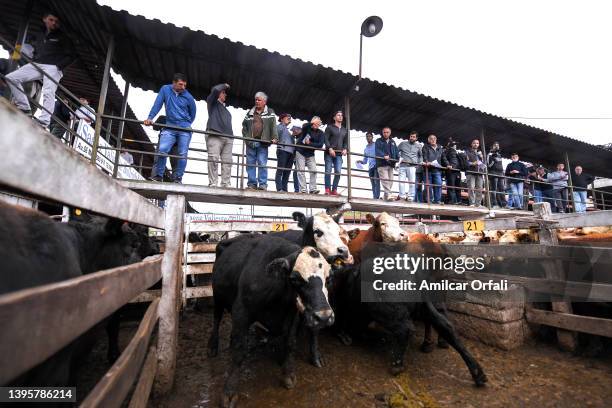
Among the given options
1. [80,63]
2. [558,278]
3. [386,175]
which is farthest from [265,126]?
[558,278]

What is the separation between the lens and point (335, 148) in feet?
29.5

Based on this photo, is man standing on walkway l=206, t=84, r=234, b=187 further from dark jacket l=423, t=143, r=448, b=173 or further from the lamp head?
dark jacket l=423, t=143, r=448, b=173

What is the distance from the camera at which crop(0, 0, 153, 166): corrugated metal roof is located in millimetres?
6247

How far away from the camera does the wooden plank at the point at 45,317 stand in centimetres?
69

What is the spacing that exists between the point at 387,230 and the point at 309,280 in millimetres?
2372

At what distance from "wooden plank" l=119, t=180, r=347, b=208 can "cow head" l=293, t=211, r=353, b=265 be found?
278 centimetres

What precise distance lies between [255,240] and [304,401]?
7.45ft

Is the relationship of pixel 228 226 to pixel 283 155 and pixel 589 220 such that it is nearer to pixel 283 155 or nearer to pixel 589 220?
pixel 283 155

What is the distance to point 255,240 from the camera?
15.1 ft

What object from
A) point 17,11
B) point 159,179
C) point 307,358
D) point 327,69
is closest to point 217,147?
point 159,179

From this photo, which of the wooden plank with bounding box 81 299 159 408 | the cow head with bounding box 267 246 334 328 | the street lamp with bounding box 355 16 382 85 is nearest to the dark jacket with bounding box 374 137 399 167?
the street lamp with bounding box 355 16 382 85

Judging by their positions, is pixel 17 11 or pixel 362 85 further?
pixel 362 85

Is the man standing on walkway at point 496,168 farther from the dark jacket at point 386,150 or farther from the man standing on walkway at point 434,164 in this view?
the dark jacket at point 386,150

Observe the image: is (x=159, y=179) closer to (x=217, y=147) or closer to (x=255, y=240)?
(x=217, y=147)
